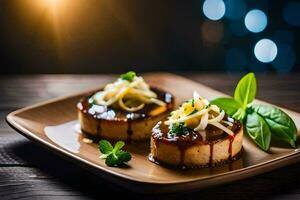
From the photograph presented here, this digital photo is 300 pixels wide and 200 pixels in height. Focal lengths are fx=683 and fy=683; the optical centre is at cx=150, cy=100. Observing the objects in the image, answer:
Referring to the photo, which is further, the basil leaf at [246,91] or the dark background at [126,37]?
the dark background at [126,37]

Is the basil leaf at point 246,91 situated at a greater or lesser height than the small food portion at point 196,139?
greater

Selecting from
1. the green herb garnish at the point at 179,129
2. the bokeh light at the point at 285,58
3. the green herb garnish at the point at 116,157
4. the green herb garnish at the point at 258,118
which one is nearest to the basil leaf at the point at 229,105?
the green herb garnish at the point at 258,118

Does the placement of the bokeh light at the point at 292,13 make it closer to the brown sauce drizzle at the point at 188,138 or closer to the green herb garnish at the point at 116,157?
the brown sauce drizzle at the point at 188,138

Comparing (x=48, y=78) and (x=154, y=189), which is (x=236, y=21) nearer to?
(x=48, y=78)

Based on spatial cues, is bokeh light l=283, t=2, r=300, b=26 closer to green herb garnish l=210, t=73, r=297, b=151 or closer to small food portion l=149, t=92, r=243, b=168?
green herb garnish l=210, t=73, r=297, b=151

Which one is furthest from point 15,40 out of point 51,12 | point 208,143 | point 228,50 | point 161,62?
point 208,143
